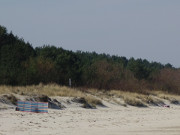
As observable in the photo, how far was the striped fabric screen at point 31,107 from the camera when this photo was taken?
74.4 ft

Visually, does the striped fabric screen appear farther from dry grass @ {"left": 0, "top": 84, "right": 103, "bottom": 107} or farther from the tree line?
the tree line

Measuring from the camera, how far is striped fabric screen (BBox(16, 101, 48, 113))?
74.4 ft

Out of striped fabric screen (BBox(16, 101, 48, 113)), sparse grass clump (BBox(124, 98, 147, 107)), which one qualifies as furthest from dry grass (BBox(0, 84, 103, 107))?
sparse grass clump (BBox(124, 98, 147, 107))

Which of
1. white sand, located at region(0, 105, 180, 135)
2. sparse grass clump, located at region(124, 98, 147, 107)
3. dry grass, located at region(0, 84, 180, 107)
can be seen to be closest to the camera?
white sand, located at region(0, 105, 180, 135)

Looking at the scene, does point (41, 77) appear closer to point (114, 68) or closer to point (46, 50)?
point (46, 50)

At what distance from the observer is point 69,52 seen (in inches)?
1773

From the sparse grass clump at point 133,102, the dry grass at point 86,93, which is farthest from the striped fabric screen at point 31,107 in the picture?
the sparse grass clump at point 133,102

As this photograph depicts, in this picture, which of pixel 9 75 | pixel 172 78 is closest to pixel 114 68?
pixel 172 78

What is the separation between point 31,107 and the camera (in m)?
22.9

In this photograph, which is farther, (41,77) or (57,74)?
(57,74)

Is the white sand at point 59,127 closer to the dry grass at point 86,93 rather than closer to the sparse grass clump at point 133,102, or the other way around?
the dry grass at point 86,93

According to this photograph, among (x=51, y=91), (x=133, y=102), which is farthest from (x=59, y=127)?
(x=133, y=102)

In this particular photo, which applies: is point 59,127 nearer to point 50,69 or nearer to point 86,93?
point 86,93

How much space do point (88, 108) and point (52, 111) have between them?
461 centimetres
